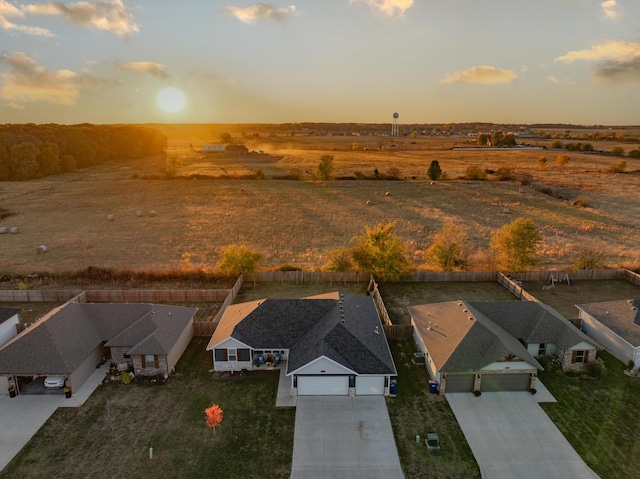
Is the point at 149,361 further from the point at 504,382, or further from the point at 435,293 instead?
the point at 435,293

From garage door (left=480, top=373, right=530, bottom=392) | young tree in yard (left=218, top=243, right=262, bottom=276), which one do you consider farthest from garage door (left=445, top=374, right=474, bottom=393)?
young tree in yard (left=218, top=243, right=262, bottom=276)

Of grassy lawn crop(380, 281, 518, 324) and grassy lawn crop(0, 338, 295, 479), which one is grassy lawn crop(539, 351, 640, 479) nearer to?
grassy lawn crop(380, 281, 518, 324)

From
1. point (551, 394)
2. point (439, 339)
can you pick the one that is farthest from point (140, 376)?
point (551, 394)

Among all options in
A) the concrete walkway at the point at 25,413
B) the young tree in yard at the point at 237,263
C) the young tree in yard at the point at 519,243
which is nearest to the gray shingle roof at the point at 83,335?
the concrete walkway at the point at 25,413

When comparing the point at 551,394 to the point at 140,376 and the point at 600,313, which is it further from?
the point at 140,376

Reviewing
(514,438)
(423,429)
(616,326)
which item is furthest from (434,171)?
(423,429)
